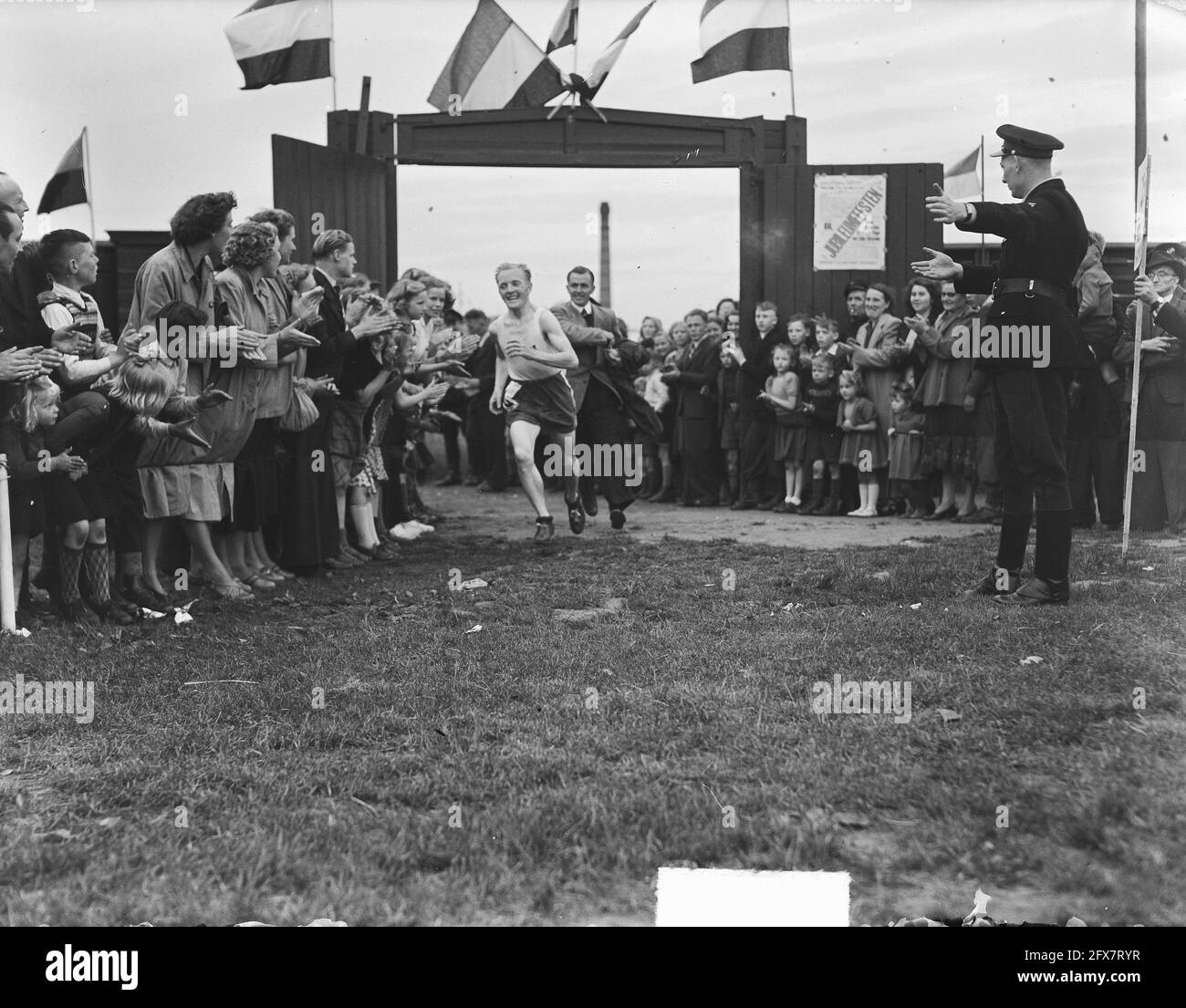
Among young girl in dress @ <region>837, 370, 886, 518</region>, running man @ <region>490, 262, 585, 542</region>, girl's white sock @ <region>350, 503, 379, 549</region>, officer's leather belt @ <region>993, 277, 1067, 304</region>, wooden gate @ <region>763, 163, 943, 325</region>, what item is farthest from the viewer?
wooden gate @ <region>763, 163, 943, 325</region>

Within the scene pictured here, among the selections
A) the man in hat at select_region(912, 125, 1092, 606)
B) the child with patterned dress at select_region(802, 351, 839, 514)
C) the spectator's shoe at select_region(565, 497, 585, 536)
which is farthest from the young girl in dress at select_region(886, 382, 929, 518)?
the man in hat at select_region(912, 125, 1092, 606)

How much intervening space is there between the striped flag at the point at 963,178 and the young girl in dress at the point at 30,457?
10.1 meters

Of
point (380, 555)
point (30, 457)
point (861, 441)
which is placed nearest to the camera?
point (30, 457)

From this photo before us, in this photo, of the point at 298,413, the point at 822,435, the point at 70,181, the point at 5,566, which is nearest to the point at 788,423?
the point at 822,435

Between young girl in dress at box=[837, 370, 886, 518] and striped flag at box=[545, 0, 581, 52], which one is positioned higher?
striped flag at box=[545, 0, 581, 52]

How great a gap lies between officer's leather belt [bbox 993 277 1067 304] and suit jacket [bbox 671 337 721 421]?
7.07 metres

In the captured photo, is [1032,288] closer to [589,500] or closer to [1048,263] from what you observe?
[1048,263]

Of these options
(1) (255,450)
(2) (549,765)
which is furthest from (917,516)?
(2) (549,765)

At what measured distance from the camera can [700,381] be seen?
14.4 meters

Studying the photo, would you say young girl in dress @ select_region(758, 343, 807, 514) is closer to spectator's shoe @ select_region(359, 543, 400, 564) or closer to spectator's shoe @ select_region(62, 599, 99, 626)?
spectator's shoe @ select_region(359, 543, 400, 564)

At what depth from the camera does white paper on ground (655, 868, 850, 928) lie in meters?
3.29

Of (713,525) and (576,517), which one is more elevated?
(576,517)

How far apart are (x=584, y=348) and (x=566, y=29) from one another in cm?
331

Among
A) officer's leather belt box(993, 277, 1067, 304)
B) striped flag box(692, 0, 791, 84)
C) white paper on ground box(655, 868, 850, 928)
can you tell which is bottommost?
white paper on ground box(655, 868, 850, 928)
